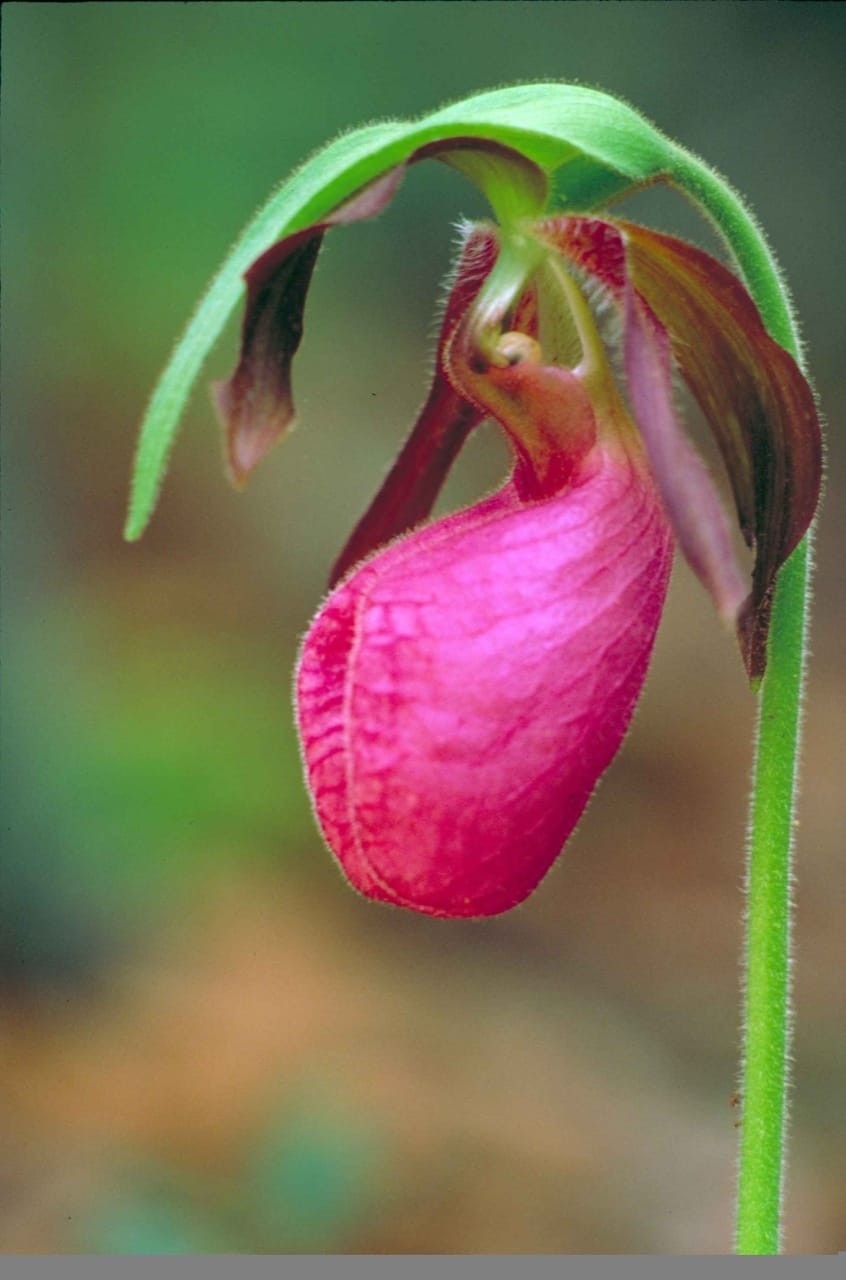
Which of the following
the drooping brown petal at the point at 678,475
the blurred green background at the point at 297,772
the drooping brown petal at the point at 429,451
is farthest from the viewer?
Result: the blurred green background at the point at 297,772

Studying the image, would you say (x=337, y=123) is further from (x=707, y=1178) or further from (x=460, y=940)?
(x=707, y=1178)

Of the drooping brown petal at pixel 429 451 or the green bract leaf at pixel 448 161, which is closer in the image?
the green bract leaf at pixel 448 161

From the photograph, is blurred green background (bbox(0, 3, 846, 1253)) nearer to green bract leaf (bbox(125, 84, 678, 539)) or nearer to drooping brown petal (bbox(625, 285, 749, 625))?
green bract leaf (bbox(125, 84, 678, 539))

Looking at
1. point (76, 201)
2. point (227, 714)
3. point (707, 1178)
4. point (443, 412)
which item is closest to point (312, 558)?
point (227, 714)

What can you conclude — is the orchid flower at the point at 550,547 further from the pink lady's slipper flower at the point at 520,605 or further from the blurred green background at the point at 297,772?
the blurred green background at the point at 297,772

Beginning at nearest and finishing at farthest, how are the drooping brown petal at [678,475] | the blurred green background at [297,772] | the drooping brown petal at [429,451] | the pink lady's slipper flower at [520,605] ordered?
the drooping brown petal at [678,475]
the pink lady's slipper flower at [520,605]
the drooping brown petal at [429,451]
the blurred green background at [297,772]

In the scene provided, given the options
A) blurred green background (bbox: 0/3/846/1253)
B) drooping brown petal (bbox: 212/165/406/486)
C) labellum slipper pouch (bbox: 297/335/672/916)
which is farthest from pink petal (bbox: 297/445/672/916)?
blurred green background (bbox: 0/3/846/1253)

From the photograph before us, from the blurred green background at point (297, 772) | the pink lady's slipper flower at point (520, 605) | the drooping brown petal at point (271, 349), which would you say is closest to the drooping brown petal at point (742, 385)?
the pink lady's slipper flower at point (520, 605)

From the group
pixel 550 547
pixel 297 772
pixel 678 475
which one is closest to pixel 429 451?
pixel 550 547
